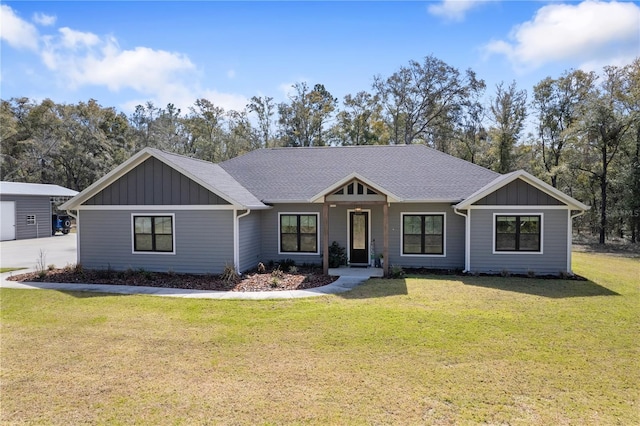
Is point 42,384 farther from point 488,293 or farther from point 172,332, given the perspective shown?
point 488,293

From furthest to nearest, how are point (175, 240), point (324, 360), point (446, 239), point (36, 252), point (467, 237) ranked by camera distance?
point (36, 252) → point (446, 239) → point (467, 237) → point (175, 240) → point (324, 360)

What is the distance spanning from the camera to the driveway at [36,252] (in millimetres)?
16742

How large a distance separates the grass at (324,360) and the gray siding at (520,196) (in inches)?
151

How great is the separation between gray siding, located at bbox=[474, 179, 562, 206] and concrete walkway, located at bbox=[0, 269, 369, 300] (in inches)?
216

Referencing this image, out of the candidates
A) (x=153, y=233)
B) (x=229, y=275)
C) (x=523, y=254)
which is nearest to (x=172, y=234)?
(x=153, y=233)

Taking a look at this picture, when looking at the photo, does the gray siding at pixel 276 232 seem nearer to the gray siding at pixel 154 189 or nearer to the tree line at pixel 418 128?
the gray siding at pixel 154 189

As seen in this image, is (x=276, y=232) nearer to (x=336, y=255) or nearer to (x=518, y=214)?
(x=336, y=255)

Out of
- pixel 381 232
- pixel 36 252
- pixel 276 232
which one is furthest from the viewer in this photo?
pixel 36 252

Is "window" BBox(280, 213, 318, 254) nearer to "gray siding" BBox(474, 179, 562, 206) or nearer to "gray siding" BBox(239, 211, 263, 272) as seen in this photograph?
"gray siding" BBox(239, 211, 263, 272)

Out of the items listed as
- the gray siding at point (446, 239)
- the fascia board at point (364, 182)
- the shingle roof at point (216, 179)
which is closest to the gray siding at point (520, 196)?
the gray siding at point (446, 239)

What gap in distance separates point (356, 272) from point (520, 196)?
19.9ft

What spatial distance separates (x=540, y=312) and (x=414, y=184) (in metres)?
7.51

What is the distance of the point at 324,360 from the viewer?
645 cm

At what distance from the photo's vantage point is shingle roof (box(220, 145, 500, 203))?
15.5 meters
